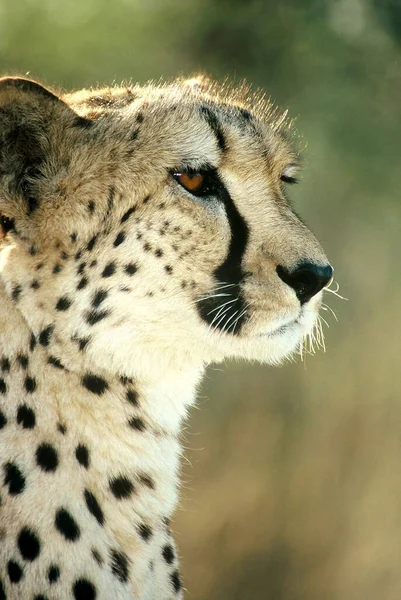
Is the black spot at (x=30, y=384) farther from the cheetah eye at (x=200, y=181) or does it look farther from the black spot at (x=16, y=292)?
the cheetah eye at (x=200, y=181)

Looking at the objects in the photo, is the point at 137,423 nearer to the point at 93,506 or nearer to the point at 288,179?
the point at 93,506

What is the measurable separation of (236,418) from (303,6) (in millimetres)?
2391

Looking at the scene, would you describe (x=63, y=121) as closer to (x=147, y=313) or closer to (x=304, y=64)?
(x=147, y=313)

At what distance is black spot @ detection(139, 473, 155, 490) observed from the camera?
2.04 meters

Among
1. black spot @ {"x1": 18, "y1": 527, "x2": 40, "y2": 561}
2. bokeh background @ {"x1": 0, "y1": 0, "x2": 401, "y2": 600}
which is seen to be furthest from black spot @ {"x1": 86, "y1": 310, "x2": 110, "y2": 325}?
bokeh background @ {"x1": 0, "y1": 0, "x2": 401, "y2": 600}

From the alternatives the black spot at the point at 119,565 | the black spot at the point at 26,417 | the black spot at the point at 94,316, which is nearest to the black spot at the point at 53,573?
the black spot at the point at 119,565

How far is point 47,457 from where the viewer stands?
1.92 metres

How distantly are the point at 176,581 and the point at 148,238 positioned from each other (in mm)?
742

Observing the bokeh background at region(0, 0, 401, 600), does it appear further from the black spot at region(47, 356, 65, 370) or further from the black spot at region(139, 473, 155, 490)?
the black spot at region(47, 356, 65, 370)

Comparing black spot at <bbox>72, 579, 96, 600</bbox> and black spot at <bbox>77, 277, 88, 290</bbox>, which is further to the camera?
black spot at <bbox>77, 277, 88, 290</bbox>

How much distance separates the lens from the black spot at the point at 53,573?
5.99 ft

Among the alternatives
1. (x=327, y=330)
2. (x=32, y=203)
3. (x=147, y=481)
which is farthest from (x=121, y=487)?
(x=327, y=330)

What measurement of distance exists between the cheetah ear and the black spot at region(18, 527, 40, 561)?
0.62m

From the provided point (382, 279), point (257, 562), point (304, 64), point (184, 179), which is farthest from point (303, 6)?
point (184, 179)
